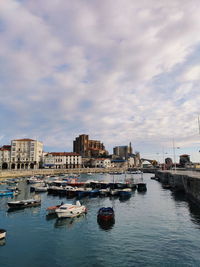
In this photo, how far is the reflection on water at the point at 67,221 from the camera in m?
37.9

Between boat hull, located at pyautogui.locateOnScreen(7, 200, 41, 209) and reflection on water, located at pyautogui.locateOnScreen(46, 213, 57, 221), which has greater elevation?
boat hull, located at pyautogui.locateOnScreen(7, 200, 41, 209)

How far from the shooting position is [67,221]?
40.6 metres

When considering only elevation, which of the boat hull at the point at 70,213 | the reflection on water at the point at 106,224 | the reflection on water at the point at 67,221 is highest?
the boat hull at the point at 70,213

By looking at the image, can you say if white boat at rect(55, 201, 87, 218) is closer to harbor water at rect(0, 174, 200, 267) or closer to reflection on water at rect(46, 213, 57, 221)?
harbor water at rect(0, 174, 200, 267)

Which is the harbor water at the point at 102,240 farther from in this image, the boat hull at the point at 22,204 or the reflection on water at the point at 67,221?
the boat hull at the point at 22,204

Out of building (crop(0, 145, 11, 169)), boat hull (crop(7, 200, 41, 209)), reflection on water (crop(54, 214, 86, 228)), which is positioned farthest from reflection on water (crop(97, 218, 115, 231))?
building (crop(0, 145, 11, 169))

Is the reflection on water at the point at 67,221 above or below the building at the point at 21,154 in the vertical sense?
below

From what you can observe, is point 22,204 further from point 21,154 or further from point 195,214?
point 21,154

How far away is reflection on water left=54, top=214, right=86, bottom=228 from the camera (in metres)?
37.9

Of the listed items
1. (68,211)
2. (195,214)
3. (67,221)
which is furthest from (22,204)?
(195,214)

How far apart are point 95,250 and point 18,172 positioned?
148 metres

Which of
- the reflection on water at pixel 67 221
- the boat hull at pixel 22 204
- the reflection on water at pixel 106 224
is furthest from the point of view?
the boat hull at pixel 22 204

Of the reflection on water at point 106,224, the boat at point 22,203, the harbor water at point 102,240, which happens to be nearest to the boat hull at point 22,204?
the boat at point 22,203

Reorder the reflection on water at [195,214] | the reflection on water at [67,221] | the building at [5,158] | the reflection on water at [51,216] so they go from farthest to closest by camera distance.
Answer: the building at [5,158] → the reflection on water at [51,216] → the reflection on water at [195,214] → the reflection on water at [67,221]
